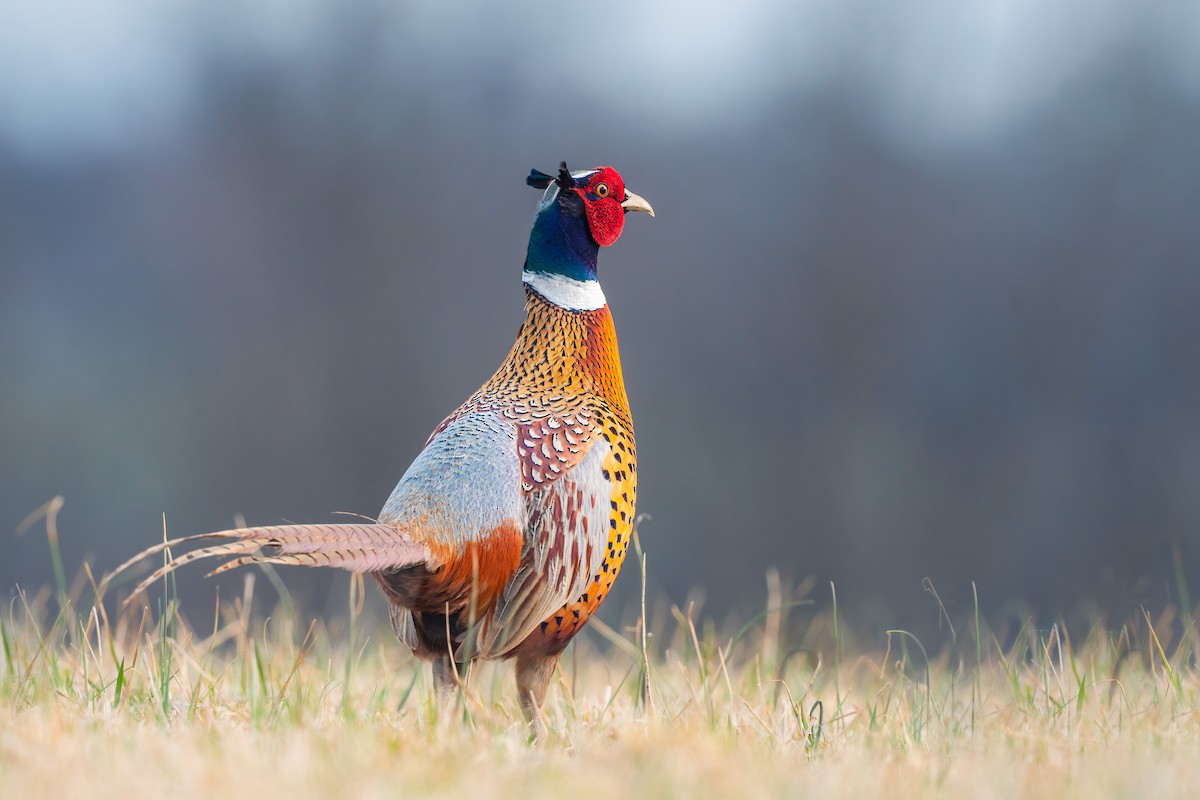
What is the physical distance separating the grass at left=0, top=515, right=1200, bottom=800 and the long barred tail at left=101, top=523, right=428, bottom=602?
0.29 m

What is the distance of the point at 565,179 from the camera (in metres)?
3.46

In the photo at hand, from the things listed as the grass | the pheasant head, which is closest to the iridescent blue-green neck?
the pheasant head

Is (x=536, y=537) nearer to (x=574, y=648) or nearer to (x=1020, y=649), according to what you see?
(x=574, y=648)

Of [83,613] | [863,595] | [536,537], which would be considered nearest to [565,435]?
[536,537]

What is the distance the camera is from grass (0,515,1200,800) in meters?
2.04

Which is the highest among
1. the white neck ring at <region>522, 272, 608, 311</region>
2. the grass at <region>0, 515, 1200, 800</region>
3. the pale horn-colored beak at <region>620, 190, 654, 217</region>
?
the pale horn-colored beak at <region>620, 190, 654, 217</region>

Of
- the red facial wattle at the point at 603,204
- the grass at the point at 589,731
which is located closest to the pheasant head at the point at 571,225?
the red facial wattle at the point at 603,204

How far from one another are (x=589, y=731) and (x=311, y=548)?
78 centimetres

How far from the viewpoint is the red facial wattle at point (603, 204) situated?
137 inches

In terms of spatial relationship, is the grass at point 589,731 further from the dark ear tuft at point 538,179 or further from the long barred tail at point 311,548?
the dark ear tuft at point 538,179

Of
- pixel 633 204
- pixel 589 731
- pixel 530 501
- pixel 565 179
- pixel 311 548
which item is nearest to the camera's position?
pixel 311 548

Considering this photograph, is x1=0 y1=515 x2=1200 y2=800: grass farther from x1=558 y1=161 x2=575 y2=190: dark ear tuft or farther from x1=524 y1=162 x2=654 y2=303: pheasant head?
x1=558 y1=161 x2=575 y2=190: dark ear tuft

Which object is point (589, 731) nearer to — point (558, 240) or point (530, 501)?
point (530, 501)

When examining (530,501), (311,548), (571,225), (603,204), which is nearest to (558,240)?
(571,225)
